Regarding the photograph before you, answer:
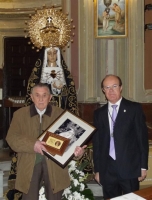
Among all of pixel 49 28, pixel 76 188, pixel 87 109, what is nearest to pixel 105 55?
pixel 87 109

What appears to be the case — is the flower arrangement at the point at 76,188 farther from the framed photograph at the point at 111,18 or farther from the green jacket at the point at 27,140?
the framed photograph at the point at 111,18

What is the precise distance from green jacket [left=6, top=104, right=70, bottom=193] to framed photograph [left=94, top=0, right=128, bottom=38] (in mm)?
2781

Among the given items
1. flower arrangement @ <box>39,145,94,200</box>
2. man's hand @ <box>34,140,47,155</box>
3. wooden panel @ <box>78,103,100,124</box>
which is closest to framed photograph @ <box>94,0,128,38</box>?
wooden panel @ <box>78,103,100,124</box>

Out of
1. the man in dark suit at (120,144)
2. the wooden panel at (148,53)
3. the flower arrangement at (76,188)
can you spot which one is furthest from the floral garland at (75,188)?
the wooden panel at (148,53)

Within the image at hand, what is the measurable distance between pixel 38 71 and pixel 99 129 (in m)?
1.65

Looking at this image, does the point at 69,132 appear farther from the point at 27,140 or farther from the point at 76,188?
the point at 76,188

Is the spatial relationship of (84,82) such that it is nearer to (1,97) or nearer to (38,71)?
(38,71)

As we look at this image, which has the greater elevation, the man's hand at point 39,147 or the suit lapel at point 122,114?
the suit lapel at point 122,114

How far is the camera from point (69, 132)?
2562 millimetres

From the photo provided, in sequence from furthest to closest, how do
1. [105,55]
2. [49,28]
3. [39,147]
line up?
[105,55] < [49,28] < [39,147]

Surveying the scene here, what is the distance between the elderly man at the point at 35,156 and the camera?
8.32 ft

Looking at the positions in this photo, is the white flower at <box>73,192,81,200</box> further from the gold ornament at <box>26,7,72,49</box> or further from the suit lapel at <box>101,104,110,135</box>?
the gold ornament at <box>26,7,72,49</box>

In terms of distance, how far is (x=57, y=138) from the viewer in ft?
8.14

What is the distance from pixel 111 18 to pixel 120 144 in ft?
9.55
